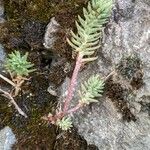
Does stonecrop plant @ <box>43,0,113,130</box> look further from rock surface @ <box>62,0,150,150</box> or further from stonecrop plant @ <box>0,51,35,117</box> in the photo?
stonecrop plant @ <box>0,51,35,117</box>

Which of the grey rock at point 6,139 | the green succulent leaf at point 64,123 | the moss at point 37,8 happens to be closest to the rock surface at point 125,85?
the green succulent leaf at point 64,123

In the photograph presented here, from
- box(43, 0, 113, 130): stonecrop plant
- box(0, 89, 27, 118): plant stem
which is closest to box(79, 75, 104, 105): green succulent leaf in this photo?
box(43, 0, 113, 130): stonecrop plant

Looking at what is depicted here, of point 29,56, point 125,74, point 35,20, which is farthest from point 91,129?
point 35,20

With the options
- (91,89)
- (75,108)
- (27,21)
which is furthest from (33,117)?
(27,21)

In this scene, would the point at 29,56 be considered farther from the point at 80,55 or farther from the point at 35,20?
the point at 80,55

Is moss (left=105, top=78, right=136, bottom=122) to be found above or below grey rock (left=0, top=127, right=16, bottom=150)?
below
